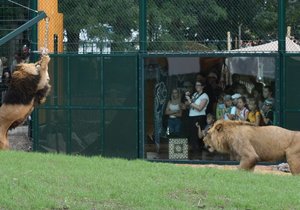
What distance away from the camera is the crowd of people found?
16.6 metres

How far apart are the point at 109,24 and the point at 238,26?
10.4 feet

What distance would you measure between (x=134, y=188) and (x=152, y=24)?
10.5 metres

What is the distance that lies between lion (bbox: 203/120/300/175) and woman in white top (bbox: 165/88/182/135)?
144 inches

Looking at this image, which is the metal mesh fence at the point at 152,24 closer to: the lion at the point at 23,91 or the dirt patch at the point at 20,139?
the dirt patch at the point at 20,139

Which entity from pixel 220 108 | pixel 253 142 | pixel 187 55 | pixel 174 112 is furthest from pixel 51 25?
pixel 253 142

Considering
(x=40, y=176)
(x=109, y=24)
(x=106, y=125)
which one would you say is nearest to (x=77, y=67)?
(x=106, y=125)

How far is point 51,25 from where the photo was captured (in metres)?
18.0

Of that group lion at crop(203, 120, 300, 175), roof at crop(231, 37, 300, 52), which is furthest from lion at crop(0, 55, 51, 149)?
roof at crop(231, 37, 300, 52)

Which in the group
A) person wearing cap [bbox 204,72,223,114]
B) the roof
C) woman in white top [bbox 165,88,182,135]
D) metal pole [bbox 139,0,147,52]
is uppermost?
metal pole [bbox 139,0,147,52]

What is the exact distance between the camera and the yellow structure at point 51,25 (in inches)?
700

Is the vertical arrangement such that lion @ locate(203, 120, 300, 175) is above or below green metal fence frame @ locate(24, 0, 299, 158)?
below

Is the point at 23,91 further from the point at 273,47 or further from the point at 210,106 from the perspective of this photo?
the point at 273,47

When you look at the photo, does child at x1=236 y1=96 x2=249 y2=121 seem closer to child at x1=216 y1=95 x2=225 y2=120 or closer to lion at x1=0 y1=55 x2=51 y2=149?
child at x1=216 y1=95 x2=225 y2=120

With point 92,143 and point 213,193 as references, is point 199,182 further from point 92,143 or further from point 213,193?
point 92,143
